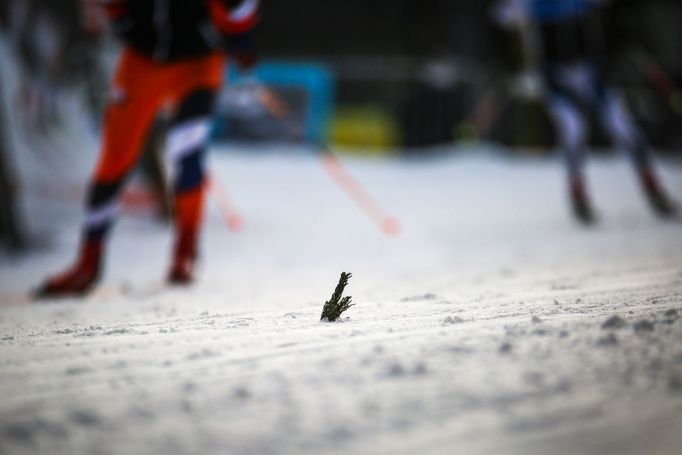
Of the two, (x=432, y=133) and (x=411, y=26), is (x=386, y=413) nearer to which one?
(x=432, y=133)

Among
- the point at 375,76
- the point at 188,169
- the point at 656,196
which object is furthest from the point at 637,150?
the point at 375,76

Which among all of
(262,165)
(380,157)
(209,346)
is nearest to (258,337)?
(209,346)

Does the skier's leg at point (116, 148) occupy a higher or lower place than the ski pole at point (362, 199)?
lower

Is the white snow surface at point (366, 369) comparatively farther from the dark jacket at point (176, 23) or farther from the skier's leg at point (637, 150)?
the skier's leg at point (637, 150)

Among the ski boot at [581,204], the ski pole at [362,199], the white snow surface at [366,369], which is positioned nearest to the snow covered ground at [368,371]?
the white snow surface at [366,369]

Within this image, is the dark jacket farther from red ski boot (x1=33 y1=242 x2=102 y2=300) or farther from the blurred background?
the blurred background

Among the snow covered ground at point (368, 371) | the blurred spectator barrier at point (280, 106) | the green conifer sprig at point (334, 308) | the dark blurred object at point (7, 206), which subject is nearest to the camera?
the snow covered ground at point (368, 371)
